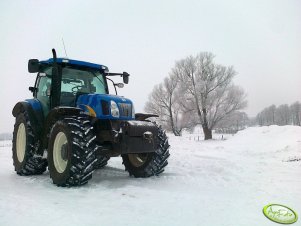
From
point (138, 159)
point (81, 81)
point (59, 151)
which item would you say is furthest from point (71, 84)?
point (138, 159)

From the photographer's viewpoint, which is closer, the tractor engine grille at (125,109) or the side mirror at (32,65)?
the tractor engine grille at (125,109)

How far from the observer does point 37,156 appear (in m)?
6.26

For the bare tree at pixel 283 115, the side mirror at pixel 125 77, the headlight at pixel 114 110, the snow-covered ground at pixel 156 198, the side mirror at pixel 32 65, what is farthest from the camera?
the bare tree at pixel 283 115

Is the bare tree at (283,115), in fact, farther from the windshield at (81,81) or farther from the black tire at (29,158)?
the black tire at (29,158)

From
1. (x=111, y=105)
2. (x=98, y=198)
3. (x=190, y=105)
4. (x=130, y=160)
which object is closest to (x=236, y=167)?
(x=130, y=160)

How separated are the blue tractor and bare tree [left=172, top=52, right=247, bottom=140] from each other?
28586mm

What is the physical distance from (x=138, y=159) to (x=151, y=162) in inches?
17.3

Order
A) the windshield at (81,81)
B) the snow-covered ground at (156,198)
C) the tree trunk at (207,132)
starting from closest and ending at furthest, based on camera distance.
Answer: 1. the snow-covered ground at (156,198)
2. the windshield at (81,81)
3. the tree trunk at (207,132)

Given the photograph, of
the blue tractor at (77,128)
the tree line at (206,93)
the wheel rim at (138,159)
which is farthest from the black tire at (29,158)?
the tree line at (206,93)

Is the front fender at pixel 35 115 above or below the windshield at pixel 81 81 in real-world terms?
below

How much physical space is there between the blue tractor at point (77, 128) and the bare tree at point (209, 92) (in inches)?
1125

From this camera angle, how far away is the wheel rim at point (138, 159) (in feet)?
21.3


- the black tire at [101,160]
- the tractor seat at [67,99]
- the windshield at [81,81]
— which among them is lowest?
the black tire at [101,160]

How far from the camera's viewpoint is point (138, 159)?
21.9 feet
